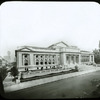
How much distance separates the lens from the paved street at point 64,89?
79.2 inches

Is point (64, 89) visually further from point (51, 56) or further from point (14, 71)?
point (14, 71)

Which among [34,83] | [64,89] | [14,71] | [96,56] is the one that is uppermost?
[96,56]

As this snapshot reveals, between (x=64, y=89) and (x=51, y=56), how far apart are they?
0.62 metres

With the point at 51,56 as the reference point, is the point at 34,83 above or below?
below

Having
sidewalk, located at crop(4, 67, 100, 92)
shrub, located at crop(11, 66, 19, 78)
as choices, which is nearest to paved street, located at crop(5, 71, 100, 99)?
sidewalk, located at crop(4, 67, 100, 92)

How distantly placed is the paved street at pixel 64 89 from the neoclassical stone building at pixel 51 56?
0.33m

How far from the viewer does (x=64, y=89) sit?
2117 millimetres

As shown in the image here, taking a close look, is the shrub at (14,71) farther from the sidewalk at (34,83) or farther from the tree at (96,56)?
the tree at (96,56)

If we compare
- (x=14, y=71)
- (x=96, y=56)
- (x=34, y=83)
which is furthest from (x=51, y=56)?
(x=96, y=56)

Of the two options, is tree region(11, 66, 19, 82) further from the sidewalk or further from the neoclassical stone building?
the sidewalk

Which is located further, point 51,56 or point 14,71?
point 51,56

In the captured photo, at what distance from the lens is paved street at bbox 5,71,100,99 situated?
2.01 m

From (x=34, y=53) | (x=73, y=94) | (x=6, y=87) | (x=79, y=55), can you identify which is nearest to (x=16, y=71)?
(x=6, y=87)

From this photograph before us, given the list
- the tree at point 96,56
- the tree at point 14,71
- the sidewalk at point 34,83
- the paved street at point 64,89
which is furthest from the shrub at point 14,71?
the tree at point 96,56
